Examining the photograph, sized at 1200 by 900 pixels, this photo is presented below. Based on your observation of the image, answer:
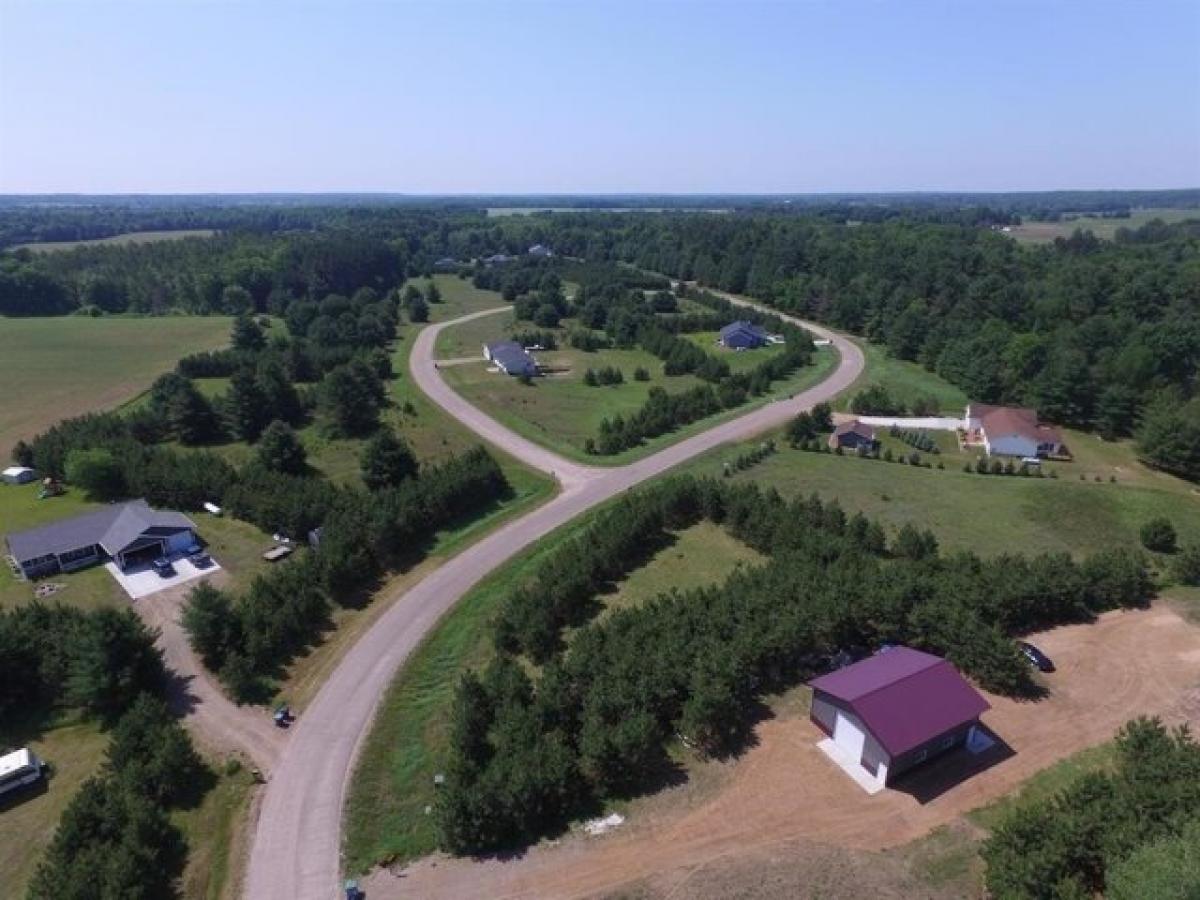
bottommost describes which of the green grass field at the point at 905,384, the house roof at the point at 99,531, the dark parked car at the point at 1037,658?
the green grass field at the point at 905,384

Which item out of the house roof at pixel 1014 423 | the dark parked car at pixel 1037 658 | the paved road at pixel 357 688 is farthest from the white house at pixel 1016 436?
the dark parked car at pixel 1037 658

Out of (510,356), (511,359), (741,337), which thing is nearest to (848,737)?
(511,359)

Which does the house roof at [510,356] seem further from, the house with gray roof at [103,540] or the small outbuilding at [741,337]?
the house with gray roof at [103,540]

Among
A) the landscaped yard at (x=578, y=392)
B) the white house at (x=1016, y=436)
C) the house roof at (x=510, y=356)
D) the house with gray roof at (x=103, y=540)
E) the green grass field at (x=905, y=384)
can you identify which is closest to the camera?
the house with gray roof at (x=103, y=540)

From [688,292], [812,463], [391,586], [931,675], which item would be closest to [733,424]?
[812,463]

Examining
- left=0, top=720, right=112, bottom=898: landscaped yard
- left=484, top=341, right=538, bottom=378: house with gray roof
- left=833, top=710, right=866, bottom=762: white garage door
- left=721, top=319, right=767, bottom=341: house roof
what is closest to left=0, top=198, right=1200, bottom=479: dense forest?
left=721, top=319, right=767, bottom=341: house roof

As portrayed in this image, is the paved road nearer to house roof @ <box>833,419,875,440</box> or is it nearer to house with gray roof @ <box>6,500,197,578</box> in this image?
house roof @ <box>833,419,875,440</box>
